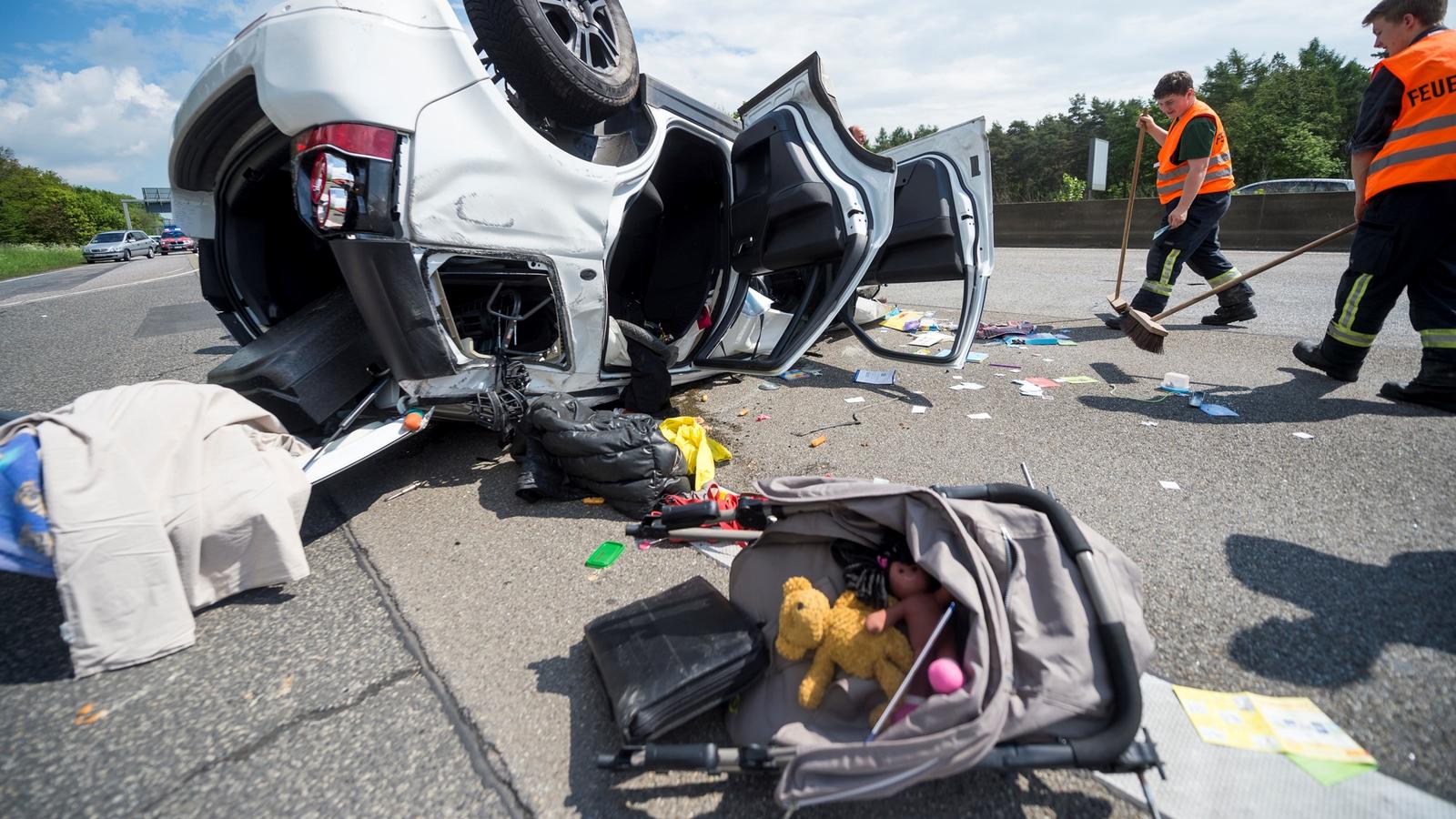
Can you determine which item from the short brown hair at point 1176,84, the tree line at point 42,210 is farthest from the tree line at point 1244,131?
the tree line at point 42,210

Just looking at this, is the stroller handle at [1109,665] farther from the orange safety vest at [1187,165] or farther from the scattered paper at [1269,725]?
the orange safety vest at [1187,165]

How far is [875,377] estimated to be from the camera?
4.10 m

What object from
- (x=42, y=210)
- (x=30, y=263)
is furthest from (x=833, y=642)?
(x=42, y=210)

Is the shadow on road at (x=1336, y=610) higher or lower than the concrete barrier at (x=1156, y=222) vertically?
lower

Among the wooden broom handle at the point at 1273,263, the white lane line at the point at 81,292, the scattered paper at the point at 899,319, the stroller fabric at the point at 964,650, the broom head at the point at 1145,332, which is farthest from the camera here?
the white lane line at the point at 81,292

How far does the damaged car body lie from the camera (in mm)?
1998

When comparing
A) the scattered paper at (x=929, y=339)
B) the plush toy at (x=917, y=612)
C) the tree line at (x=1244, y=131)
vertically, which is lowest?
the scattered paper at (x=929, y=339)

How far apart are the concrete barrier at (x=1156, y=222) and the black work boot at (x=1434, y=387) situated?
7.37 metres

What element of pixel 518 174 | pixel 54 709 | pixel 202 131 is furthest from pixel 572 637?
pixel 202 131

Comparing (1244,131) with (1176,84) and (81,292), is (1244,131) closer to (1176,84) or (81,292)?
(1176,84)

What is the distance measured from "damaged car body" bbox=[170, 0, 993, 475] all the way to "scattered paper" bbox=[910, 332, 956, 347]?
1.33 meters

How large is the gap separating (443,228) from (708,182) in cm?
219

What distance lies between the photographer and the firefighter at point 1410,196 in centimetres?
271

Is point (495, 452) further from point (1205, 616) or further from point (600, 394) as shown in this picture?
point (1205, 616)
